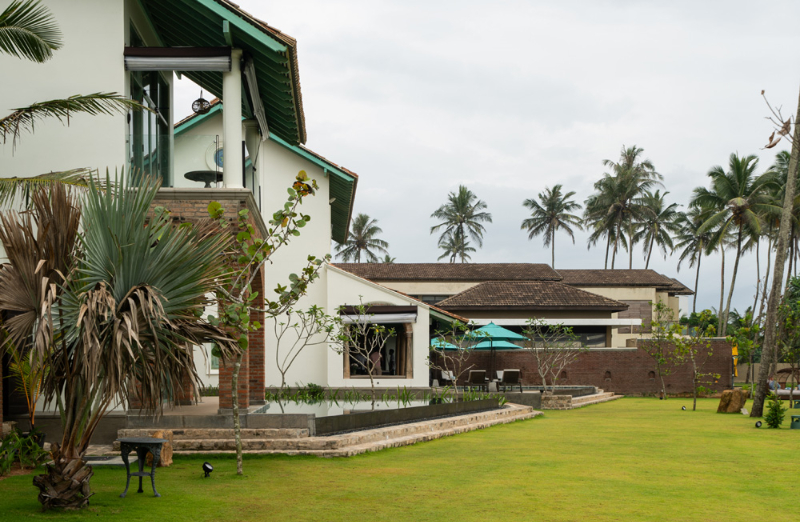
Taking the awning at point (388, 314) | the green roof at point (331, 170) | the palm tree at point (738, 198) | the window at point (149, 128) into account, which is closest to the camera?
the window at point (149, 128)

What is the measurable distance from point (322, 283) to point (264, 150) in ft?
15.5

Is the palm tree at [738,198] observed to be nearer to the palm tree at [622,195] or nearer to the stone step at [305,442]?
the palm tree at [622,195]

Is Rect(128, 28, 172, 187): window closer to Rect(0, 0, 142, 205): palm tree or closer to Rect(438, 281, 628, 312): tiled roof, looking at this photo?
Rect(0, 0, 142, 205): palm tree

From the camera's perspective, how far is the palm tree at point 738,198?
45.3m

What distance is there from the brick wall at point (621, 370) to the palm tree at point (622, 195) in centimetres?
2927

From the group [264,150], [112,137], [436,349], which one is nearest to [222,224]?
[112,137]

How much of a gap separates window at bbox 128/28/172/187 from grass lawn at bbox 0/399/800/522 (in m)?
4.80

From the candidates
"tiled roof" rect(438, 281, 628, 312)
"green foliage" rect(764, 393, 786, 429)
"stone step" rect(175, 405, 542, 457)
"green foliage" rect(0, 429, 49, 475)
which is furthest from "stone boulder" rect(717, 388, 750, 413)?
"green foliage" rect(0, 429, 49, 475)

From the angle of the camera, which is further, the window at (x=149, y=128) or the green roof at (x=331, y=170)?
the green roof at (x=331, y=170)

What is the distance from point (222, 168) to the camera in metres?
13.0

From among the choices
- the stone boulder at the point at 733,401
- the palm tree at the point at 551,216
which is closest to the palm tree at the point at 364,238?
the palm tree at the point at 551,216

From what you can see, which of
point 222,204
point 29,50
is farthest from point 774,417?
point 29,50

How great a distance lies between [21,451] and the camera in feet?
34.8

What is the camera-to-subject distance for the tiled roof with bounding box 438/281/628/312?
122 ft
